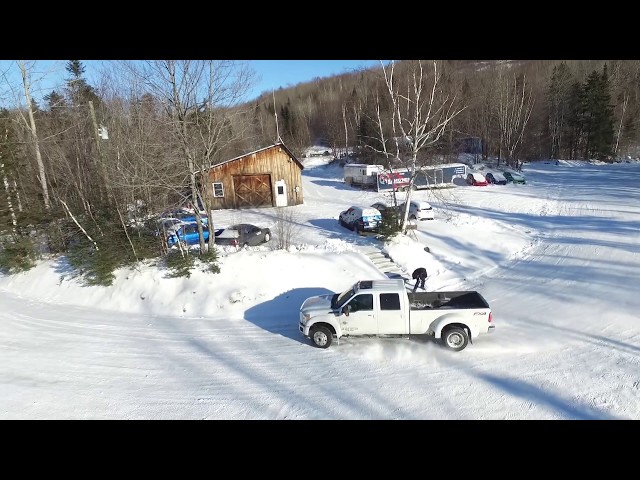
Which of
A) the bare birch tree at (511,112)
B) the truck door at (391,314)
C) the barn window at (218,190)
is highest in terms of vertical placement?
the bare birch tree at (511,112)

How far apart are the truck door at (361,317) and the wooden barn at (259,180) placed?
870 inches

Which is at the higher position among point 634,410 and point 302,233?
point 302,233

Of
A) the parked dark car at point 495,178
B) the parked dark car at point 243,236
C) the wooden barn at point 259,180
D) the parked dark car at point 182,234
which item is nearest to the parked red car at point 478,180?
the parked dark car at point 495,178

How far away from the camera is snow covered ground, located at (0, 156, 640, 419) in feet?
23.0

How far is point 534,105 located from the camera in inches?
2221

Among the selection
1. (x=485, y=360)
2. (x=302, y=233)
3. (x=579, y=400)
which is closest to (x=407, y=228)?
(x=302, y=233)

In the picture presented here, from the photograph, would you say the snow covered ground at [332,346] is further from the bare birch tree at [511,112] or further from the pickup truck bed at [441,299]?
the bare birch tree at [511,112]

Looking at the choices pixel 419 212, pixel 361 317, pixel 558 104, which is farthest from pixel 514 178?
pixel 361 317

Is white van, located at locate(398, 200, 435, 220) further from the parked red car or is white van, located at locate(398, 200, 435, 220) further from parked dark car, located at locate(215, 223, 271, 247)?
the parked red car

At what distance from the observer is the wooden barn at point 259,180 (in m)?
29.9

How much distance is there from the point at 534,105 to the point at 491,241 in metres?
51.2

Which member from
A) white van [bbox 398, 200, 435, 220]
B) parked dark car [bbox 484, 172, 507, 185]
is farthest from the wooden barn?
parked dark car [bbox 484, 172, 507, 185]

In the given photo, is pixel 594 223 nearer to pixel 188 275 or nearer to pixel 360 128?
pixel 188 275

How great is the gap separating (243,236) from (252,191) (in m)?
13.0
